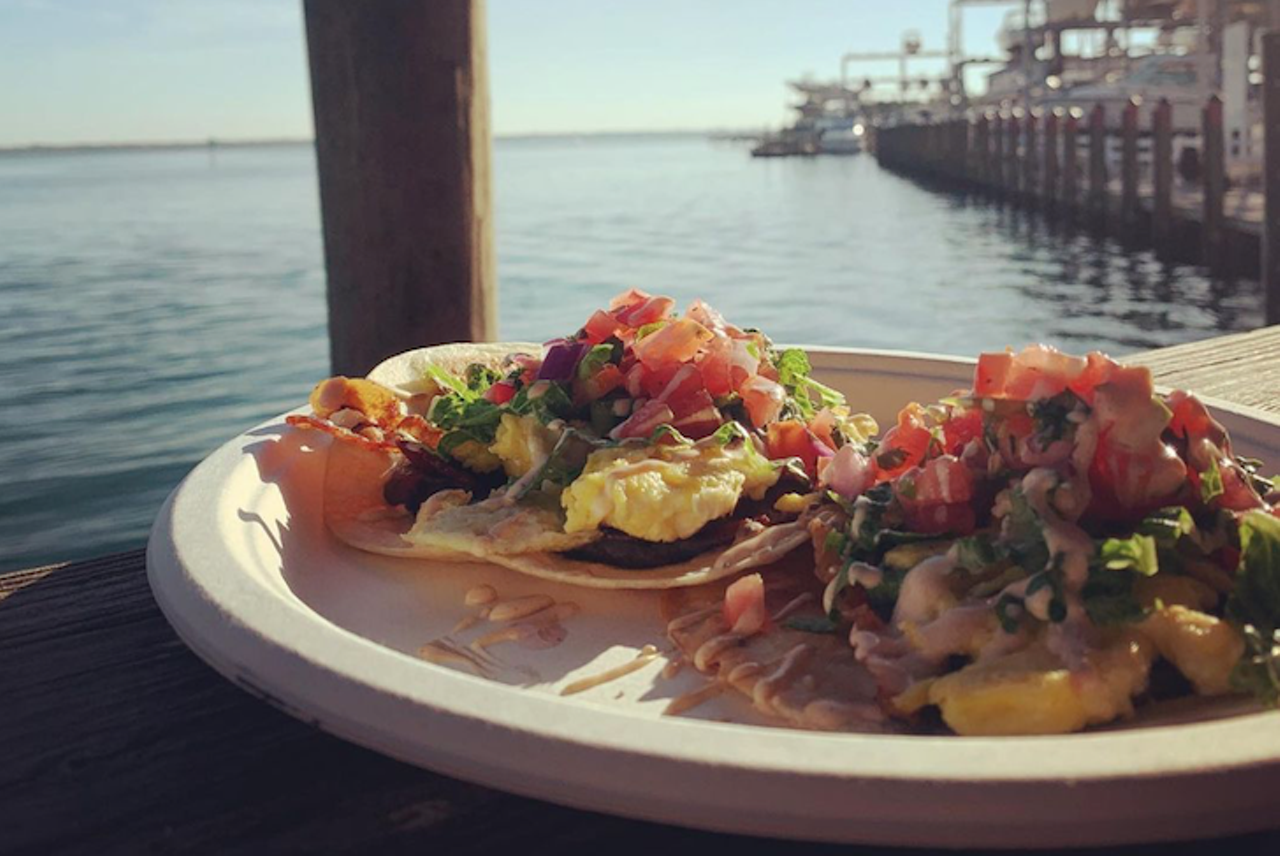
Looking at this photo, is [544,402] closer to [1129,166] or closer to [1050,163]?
[1129,166]

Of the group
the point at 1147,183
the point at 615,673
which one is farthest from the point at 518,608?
the point at 1147,183

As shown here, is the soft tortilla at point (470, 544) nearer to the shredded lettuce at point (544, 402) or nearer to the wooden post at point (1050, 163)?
the shredded lettuce at point (544, 402)

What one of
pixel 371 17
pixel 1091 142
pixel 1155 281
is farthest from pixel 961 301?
pixel 371 17

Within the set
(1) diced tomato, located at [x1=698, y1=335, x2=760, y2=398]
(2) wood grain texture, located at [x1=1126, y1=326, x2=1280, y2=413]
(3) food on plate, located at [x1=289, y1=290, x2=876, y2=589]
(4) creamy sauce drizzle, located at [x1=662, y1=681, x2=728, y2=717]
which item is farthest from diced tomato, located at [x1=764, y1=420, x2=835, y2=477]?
(2) wood grain texture, located at [x1=1126, y1=326, x2=1280, y2=413]

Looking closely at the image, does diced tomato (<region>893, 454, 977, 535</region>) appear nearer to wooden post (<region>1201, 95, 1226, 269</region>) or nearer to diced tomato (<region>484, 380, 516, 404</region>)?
diced tomato (<region>484, 380, 516, 404</region>)

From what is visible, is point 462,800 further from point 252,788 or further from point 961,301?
point 961,301

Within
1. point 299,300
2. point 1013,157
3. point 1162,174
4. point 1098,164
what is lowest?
point 299,300
